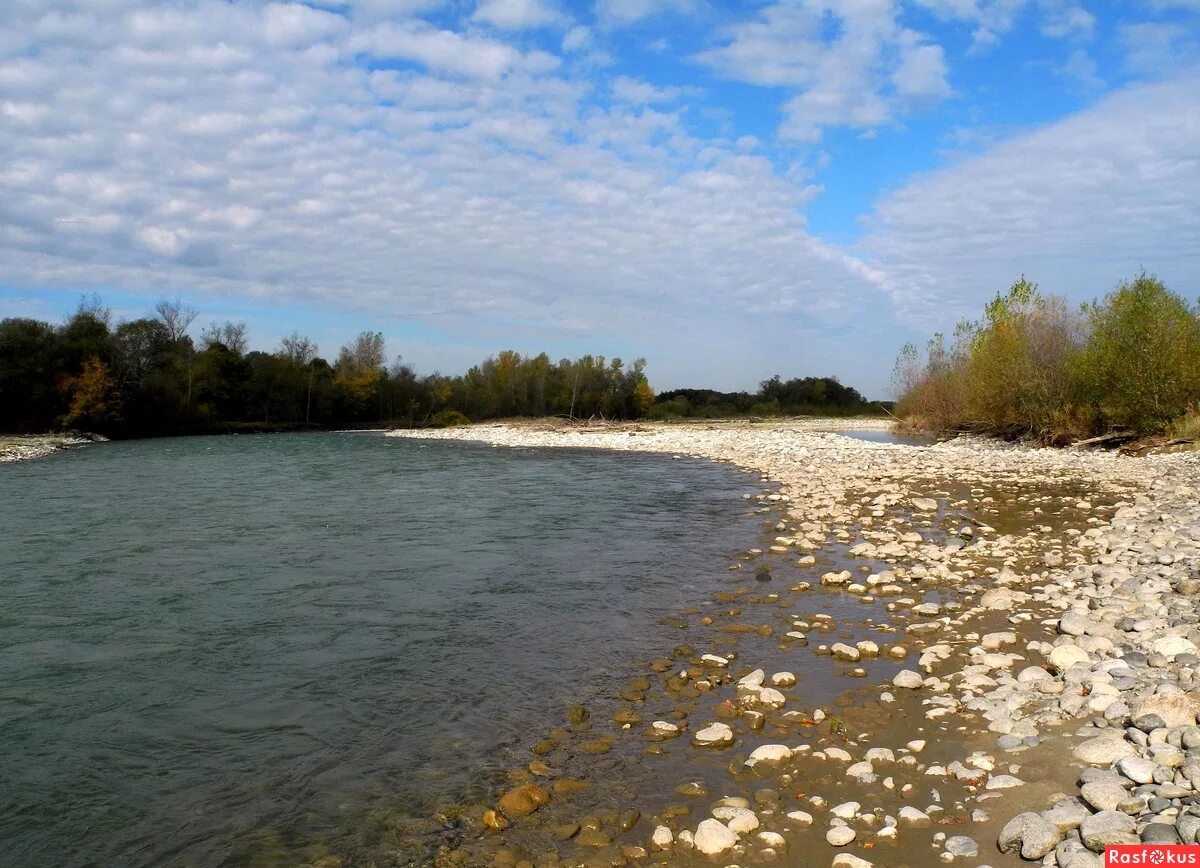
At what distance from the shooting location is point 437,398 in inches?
3875

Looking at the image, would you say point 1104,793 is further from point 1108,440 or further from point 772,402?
point 772,402

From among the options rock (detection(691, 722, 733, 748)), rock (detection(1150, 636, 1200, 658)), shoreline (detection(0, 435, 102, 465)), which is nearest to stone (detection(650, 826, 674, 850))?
rock (detection(691, 722, 733, 748))

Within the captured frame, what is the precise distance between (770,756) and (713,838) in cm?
110

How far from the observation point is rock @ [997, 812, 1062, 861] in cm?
365

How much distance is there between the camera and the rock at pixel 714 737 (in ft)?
17.5

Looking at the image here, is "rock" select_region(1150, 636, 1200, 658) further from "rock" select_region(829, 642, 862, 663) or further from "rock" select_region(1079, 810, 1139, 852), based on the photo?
"rock" select_region(1079, 810, 1139, 852)

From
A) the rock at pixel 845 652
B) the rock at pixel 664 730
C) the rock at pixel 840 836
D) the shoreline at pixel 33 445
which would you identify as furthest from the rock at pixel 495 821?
the shoreline at pixel 33 445

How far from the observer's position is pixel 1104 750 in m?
4.49

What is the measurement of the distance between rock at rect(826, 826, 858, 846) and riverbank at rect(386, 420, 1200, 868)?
0.01 metres

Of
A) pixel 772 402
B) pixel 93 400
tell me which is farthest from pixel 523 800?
pixel 772 402

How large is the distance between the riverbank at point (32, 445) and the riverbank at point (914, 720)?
136ft

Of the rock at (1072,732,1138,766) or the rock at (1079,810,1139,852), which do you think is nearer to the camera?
the rock at (1079,810,1139,852)

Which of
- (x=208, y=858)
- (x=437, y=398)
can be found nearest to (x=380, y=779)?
(x=208, y=858)

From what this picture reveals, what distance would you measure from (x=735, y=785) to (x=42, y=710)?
6.10m
